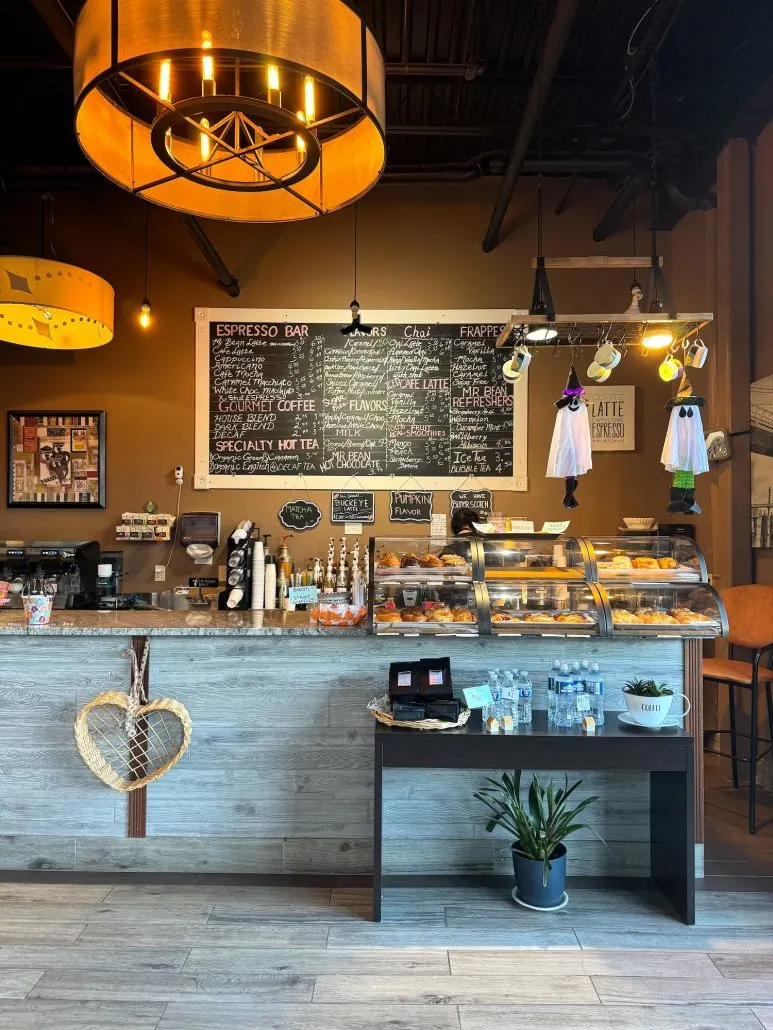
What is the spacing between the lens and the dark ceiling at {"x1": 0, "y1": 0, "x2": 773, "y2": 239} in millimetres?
3758

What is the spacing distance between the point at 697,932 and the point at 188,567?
13.7 feet

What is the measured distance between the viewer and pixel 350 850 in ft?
9.64

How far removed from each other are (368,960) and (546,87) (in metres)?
4.18

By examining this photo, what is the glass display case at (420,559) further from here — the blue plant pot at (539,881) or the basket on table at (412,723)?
the blue plant pot at (539,881)

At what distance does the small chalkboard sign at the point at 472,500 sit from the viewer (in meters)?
5.43

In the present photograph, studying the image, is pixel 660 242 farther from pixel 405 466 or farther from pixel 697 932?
pixel 697 932

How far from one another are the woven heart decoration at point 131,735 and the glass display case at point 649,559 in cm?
201

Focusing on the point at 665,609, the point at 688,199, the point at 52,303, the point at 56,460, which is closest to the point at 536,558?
the point at 665,609

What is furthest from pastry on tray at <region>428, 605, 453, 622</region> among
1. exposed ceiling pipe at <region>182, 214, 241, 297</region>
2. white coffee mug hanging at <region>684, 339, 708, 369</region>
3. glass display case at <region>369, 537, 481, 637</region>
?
exposed ceiling pipe at <region>182, 214, 241, 297</region>

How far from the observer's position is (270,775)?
296 cm

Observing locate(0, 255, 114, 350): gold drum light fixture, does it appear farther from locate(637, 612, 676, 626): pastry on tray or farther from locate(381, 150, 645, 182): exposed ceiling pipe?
locate(637, 612, 676, 626): pastry on tray

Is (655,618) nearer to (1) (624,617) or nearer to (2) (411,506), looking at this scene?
(1) (624,617)

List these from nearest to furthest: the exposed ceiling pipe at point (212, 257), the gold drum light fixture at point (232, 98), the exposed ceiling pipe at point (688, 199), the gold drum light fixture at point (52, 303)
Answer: the gold drum light fixture at point (232, 98), the gold drum light fixture at point (52, 303), the exposed ceiling pipe at point (212, 257), the exposed ceiling pipe at point (688, 199)

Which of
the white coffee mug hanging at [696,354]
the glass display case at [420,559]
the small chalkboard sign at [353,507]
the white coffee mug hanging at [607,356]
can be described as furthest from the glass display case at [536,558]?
the small chalkboard sign at [353,507]
